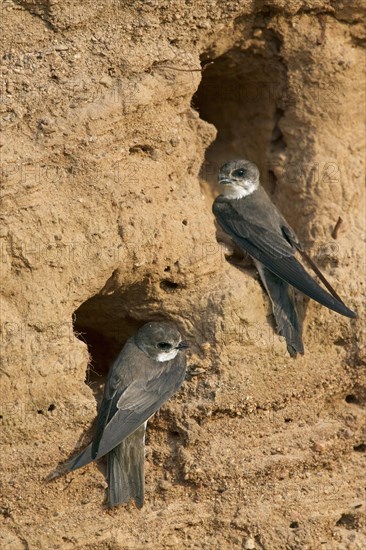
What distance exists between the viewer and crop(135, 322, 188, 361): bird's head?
5266 millimetres

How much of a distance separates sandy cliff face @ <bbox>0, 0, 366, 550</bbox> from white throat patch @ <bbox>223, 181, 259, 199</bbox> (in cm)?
20

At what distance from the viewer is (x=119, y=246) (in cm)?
507

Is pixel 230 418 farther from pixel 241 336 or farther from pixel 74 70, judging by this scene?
pixel 74 70

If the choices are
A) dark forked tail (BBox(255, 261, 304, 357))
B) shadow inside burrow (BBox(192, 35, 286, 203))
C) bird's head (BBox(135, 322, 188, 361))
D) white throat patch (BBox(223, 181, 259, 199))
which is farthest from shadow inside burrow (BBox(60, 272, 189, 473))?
shadow inside burrow (BBox(192, 35, 286, 203))

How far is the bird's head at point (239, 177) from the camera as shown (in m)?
5.90

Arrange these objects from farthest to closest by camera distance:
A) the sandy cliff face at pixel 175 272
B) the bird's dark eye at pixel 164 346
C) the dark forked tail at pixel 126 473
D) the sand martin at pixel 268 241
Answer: the sand martin at pixel 268 241
the bird's dark eye at pixel 164 346
the dark forked tail at pixel 126 473
the sandy cliff face at pixel 175 272

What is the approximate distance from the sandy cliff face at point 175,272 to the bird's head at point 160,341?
0.10 m

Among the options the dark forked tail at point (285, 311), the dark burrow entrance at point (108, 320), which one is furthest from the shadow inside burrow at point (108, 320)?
the dark forked tail at point (285, 311)

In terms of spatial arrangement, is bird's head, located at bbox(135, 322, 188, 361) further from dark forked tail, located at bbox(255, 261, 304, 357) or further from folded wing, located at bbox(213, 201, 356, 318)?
folded wing, located at bbox(213, 201, 356, 318)

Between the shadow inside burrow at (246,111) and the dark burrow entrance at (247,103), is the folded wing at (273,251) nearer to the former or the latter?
the shadow inside burrow at (246,111)

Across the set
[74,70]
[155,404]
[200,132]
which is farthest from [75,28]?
[155,404]

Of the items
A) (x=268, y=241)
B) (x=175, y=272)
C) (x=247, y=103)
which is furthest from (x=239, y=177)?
(x=175, y=272)

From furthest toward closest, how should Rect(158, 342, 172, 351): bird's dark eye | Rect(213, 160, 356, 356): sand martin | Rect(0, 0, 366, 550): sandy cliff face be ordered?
1. Rect(213, 160, 356, 356): sand martin
2. Rect(158, 342, 172, 351): bird's dark eye
3. Rect(0, 0, 366, 550): sandy cliff face

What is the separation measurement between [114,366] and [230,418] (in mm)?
602
